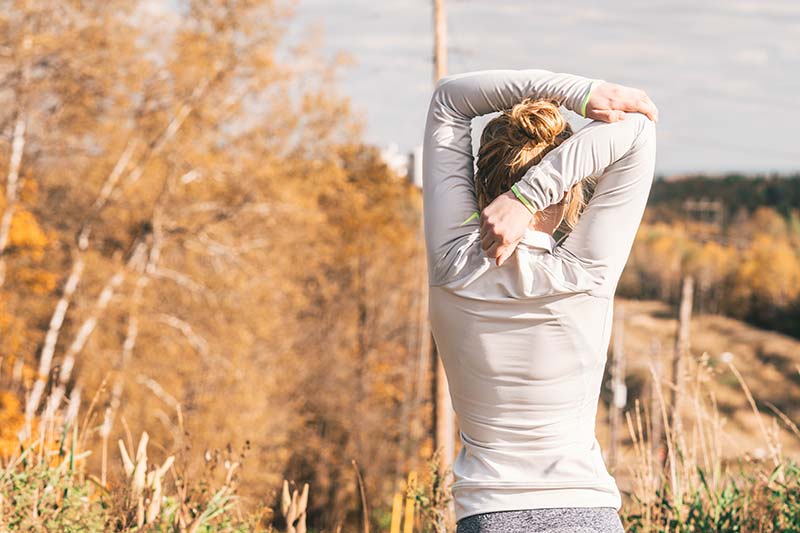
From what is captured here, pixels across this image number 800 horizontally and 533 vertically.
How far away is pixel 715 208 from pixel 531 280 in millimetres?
81197

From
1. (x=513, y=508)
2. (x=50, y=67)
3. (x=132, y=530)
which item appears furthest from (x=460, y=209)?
(x=50, y=67)

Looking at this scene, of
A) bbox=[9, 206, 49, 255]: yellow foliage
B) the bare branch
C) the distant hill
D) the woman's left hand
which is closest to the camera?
the woman's left hand

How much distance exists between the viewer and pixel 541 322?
64.2 inches

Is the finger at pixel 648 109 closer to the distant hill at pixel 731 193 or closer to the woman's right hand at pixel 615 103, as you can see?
the woman's right hand at pixel 615 103

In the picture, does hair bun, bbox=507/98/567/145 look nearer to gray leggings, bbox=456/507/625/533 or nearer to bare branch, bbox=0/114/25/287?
gray leggings, bbox=456/507/625/533

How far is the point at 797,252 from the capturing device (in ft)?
254

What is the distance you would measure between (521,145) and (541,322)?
311mm

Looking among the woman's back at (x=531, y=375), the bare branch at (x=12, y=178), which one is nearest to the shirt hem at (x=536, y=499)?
the woman's back at (x=531, y=375)

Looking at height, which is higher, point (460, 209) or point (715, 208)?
point (460, 209)

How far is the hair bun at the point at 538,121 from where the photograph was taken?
167 cm

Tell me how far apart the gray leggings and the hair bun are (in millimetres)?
632

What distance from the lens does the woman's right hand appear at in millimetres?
1683

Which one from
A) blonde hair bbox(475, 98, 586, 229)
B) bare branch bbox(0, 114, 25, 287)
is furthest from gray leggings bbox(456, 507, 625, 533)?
bare branch bbox(0, 114, 25, 287)

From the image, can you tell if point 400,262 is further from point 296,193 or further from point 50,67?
point 50,67
